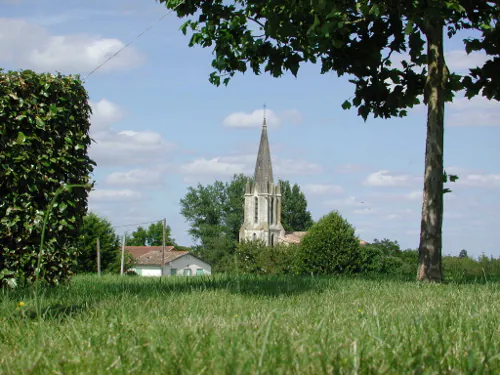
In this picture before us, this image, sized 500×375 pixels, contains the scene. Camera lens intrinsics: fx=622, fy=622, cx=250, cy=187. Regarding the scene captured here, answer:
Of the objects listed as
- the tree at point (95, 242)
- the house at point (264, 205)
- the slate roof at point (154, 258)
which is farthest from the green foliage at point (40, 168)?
the house at point (264, 205)

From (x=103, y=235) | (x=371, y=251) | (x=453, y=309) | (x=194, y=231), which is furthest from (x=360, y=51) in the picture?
(x=194, y=231)

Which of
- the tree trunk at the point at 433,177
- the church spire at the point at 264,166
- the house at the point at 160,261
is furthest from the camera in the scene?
the church spire at the point at 264,166

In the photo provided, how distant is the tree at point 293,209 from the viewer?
119 m

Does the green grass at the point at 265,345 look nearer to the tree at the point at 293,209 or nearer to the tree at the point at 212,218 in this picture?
the tree at the point at 212,218

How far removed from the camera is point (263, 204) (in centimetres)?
11888

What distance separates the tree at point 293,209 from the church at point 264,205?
7.09ft

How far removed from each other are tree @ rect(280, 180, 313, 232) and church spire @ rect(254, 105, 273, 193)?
323 cm

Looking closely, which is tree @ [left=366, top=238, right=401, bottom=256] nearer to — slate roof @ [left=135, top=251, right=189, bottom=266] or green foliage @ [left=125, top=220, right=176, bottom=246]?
slate roof @ [left=135, top=251, right=189, bottom=266]

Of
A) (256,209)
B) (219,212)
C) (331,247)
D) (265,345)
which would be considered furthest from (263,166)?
(265,345)

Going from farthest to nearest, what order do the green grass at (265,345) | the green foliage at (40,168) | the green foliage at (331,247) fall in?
the green foliage at (331,247), the green foliage at (40,168), the green grass at (265,345)

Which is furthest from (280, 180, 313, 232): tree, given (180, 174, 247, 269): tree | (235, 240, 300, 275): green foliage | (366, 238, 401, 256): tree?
(366, 238, 401, 256): tree

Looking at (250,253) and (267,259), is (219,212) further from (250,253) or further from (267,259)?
(267,259)

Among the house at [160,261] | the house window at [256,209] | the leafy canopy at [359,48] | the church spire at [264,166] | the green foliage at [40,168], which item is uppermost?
the church spire at [264,166]

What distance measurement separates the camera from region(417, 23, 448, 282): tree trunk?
1097 cm
